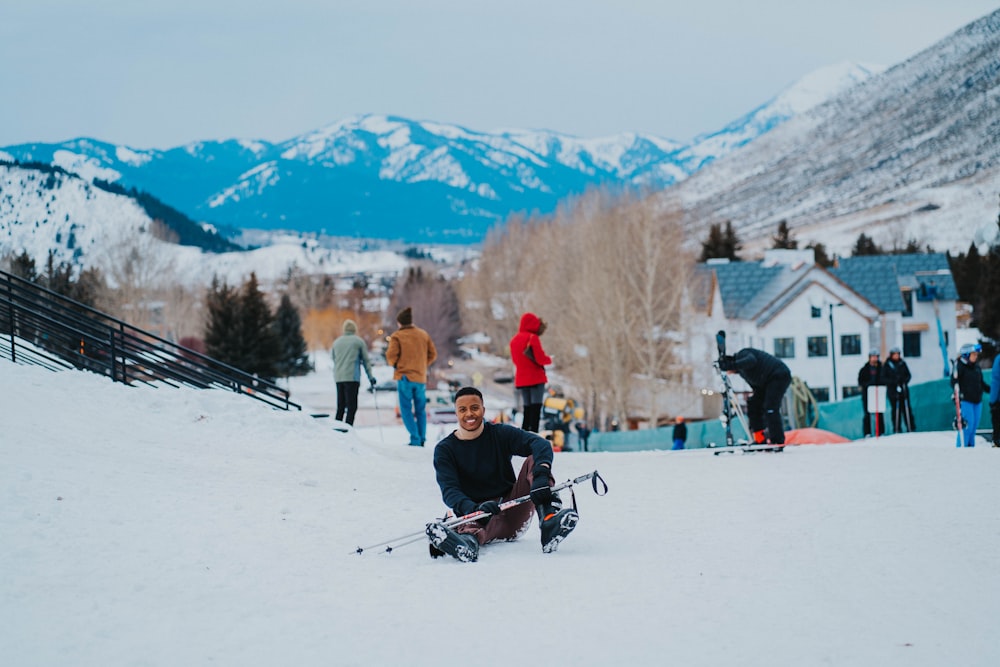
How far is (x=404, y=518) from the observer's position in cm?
950

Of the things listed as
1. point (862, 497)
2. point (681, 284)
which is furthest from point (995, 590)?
point (681, 284)

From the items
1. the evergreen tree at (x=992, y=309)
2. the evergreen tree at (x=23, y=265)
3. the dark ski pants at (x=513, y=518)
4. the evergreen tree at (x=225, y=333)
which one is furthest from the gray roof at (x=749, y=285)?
the dark ski pants at (x=513, y=518)

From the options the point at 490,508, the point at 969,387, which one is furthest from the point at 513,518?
the point at 969,387

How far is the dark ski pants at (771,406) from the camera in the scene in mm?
13625

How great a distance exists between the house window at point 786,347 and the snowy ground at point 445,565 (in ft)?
136

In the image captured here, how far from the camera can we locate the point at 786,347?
52.7m

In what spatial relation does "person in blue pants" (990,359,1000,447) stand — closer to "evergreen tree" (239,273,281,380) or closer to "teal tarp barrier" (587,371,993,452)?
"teal tarp barrier" (587,371,993,452)

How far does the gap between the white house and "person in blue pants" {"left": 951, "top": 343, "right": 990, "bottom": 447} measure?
32.8 meters

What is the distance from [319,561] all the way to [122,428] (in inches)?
209

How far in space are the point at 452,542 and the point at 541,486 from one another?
2.81 feet

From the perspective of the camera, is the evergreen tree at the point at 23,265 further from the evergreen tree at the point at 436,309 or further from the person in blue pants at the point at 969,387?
the person in blue pants at the point at 969,387

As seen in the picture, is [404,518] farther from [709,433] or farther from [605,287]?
[605,287]

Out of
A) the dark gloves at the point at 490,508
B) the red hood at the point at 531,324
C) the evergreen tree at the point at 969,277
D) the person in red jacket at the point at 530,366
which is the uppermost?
the evergreen tree at the point at 969,277

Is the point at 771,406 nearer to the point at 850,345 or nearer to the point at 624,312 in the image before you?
the point at 624,312
